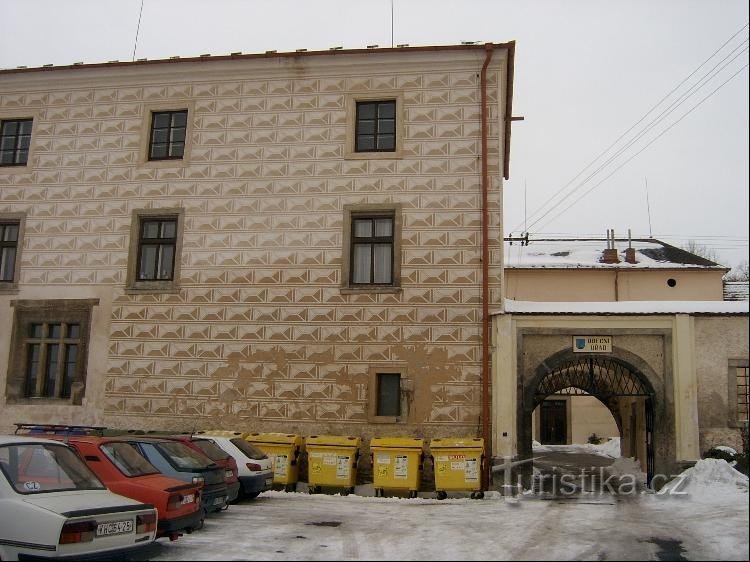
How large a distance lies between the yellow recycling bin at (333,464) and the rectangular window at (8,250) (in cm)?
971

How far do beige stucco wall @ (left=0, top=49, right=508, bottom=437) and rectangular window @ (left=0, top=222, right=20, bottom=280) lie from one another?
1.55 feet

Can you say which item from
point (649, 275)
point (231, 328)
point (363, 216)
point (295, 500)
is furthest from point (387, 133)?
point (649, 275)

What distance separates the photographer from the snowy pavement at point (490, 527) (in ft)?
31.9

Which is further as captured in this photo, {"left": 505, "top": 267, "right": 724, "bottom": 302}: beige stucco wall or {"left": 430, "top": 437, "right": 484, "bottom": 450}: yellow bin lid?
{"left": 505, "top": 267, "right": 724, "bottom": 302}: beige stucco wall

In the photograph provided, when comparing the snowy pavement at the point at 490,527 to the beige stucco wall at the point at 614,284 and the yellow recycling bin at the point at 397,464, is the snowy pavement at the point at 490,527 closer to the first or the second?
the yellow recycling bin at the point at 397,464

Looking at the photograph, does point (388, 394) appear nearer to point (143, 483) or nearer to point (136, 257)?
point (136, 257)

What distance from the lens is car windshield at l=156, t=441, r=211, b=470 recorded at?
1138cm

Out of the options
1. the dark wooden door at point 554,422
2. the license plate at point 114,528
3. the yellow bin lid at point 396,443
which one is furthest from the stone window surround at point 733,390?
the dark wooden door at point 554,422

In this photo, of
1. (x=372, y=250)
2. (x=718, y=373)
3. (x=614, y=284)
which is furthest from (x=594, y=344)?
(x=614, y=284)

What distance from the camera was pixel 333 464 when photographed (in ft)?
53.2

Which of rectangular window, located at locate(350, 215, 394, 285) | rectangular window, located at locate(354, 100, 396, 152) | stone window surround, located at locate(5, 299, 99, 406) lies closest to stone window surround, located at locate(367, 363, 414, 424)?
rectangular window, located at locate(350, 215, 394, 285)

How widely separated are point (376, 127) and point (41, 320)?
9928 mm

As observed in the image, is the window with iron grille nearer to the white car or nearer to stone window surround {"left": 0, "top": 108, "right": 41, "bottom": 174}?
stone window surround {"left": 0, "top": 108, "right": 41, "bottom": 174}

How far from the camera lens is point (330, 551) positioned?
32.2ft
